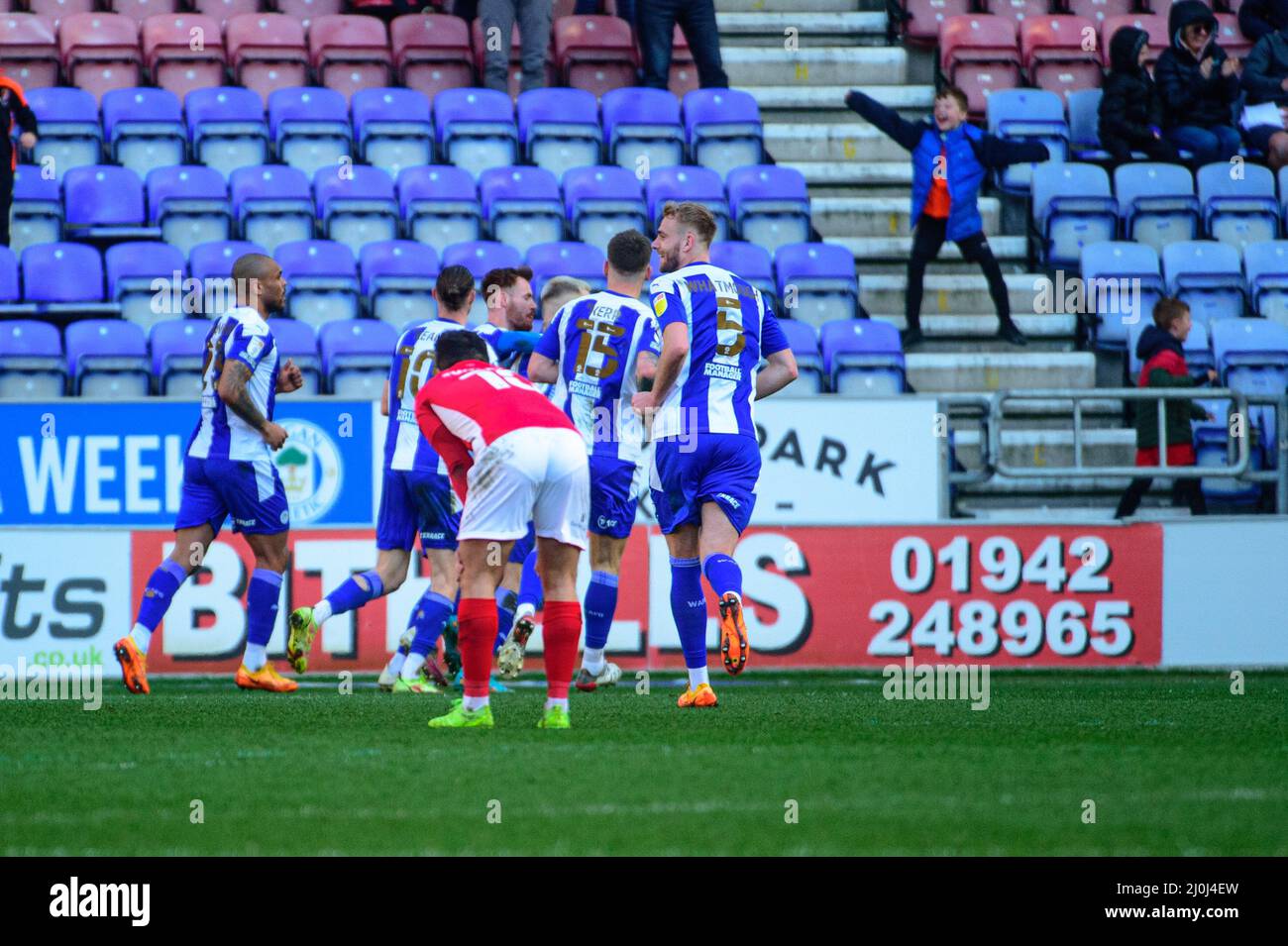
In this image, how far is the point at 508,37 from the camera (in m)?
15.8

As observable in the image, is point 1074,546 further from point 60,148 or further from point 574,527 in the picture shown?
point 60,148

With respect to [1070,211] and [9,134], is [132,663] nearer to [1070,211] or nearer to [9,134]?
[9,134]

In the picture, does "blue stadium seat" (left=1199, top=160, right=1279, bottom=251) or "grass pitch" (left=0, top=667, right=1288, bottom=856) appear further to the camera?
"blue stadium seat" (left=1199, top=160, right=1279, bottom=251)

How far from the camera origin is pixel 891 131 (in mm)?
14547

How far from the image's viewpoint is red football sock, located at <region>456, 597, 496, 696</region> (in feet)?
22.9

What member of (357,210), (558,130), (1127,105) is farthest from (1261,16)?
(357,210)

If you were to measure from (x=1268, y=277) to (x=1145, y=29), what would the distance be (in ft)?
12.0

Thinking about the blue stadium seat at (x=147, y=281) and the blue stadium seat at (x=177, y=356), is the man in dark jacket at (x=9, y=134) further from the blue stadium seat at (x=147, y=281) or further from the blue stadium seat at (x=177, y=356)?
the blue stadium seat at (x=177, y=356)

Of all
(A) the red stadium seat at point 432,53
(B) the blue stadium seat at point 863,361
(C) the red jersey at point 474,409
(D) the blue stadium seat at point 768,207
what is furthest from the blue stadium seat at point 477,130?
(C) the red jersey at point 474,409

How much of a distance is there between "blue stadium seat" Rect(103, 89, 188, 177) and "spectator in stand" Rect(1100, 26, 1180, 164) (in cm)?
754

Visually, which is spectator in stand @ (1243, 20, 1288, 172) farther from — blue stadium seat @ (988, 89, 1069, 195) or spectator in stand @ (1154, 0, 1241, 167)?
blue stadium seat @ (988, 89, 1069, 195)

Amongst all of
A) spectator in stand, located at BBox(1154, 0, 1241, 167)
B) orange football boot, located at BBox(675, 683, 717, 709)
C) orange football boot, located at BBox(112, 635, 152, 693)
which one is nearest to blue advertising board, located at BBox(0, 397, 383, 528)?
orange football boot, located at BBox(112, 635, 152, 693)

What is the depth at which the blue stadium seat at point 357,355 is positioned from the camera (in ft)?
41.0
